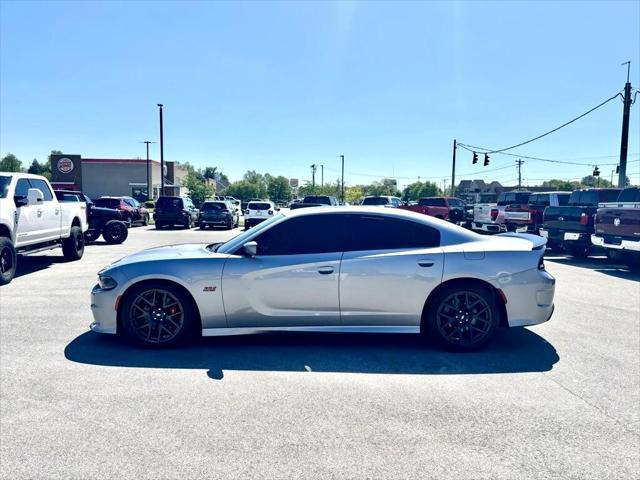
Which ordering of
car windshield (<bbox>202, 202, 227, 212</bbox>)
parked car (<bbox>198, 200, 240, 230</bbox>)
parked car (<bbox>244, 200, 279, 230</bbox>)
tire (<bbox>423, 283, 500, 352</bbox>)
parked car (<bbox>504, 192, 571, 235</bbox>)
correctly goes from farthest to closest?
car windshield (<bbox>202, 202, 227, 212</bbox>) < parked car (<bbox>198, 200, 240, 230</bbox>) < parked car (<bbox>244, 200, 279, 230</bbox>) < parked car (<bbox>504, 192, 571, 235</bbox>) < tire (<bbox>423, 283, 500, 352</bbox>)

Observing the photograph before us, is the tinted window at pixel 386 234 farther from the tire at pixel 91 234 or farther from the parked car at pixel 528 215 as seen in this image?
the tire at pixel 91 234

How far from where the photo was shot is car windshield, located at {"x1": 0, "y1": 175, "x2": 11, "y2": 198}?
9305mm

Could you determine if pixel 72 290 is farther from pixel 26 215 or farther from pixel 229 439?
pixel 229 439

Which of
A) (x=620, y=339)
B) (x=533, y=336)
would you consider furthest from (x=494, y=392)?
(x=620, y=339)

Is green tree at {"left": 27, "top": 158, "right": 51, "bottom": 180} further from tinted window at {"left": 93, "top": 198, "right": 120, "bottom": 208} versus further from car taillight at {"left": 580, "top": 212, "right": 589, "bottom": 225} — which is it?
car taillight at {"left": 580, "top": 212, "right": 589, "bottom": 225}

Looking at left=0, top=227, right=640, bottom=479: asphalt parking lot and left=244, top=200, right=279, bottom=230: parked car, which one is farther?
left=244, top=200, right=279, bottom=230: parked car

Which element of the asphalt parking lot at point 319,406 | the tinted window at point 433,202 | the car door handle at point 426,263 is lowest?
the asphalt parking lot at point 319,406

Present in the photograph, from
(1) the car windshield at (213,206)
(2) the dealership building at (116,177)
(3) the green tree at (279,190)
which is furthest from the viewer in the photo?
(3) the green tree at (279,190)

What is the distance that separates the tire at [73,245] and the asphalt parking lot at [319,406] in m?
6.65

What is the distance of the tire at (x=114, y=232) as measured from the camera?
1659 cm

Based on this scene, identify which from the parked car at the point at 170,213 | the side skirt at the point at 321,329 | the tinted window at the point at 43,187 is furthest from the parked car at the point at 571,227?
the parked car at the point at 170,213

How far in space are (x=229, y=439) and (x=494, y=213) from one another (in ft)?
58.4

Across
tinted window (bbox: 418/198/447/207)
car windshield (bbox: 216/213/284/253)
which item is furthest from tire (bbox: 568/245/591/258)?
car windshield (bbox: 216/213/284/253)

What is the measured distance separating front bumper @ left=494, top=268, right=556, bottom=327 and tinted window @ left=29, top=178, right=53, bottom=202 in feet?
33.3
